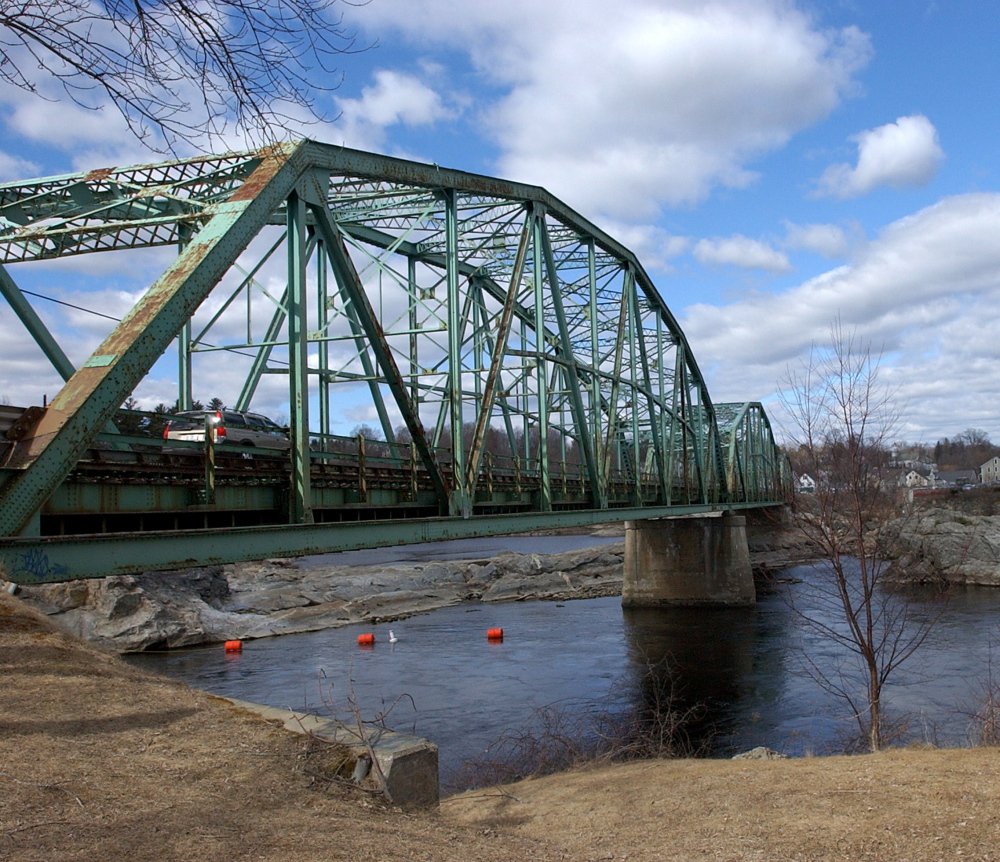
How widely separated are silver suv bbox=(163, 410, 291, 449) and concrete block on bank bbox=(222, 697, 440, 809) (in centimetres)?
720

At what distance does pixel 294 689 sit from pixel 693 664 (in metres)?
13.5

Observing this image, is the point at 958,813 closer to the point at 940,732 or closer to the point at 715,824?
the point at 715,824

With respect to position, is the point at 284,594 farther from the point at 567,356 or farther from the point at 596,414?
the point at 567,356

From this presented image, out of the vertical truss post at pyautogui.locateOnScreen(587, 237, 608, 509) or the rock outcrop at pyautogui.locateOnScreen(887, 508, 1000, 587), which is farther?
the rock outcrop at pyautogui.locateOnScreen(887, 508, 1000, 587)

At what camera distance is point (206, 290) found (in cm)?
1041

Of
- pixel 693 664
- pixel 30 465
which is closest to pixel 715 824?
pixel 30 465

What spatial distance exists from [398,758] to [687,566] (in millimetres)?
39181

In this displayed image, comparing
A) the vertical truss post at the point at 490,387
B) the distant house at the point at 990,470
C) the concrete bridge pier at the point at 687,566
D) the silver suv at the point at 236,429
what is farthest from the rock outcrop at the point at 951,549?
the distant house at the point at 990,470

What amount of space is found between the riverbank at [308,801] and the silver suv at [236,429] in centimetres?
494

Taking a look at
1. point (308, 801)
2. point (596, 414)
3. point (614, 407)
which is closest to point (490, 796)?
point (308, 801)

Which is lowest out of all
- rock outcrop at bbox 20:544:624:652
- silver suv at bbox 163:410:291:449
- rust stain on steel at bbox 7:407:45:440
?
rock outcrop at bbox 20:544:624:652

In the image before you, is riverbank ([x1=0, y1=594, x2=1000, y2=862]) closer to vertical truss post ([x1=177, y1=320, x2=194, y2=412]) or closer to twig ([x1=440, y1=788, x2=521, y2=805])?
twig ([x1=440, y1=788, x2=521, y2=805])

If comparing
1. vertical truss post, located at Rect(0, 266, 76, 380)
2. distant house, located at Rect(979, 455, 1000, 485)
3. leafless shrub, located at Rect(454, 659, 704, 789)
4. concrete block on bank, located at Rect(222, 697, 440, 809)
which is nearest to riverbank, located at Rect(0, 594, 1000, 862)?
concrete block on bank, located at Rect(222, 697, 440, 809)

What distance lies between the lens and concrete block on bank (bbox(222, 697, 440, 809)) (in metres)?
7.50
